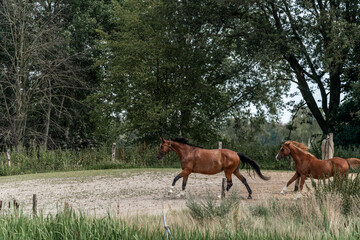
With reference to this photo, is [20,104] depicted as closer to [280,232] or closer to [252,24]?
[252,24]

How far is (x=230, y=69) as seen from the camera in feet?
88.7

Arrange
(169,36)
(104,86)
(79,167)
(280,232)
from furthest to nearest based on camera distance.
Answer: (104,86), (169,36), (79,167), (280,232)

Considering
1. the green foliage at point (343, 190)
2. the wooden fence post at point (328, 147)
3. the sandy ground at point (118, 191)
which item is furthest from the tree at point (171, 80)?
the green foliage at point (343, 190)

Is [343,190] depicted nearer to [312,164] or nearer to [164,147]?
[312,164]

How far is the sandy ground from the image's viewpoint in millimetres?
11543

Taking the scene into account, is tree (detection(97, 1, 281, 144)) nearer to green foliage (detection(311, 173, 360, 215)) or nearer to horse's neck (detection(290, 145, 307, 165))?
horse's neck (detection(290, 145, 307, 165))

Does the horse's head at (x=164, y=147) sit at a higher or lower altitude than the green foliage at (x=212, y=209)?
higher

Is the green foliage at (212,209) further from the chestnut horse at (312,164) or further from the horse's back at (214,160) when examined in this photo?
the chestnut horse at (312,164)

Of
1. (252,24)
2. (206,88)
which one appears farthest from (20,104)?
(252,24)

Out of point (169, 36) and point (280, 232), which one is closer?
point (280, 232)

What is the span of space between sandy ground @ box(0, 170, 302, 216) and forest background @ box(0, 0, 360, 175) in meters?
6.04

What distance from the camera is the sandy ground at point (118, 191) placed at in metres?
11.5

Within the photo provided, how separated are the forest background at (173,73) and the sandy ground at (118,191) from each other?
6.04 metres

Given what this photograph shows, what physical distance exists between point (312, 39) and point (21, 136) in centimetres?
2245
